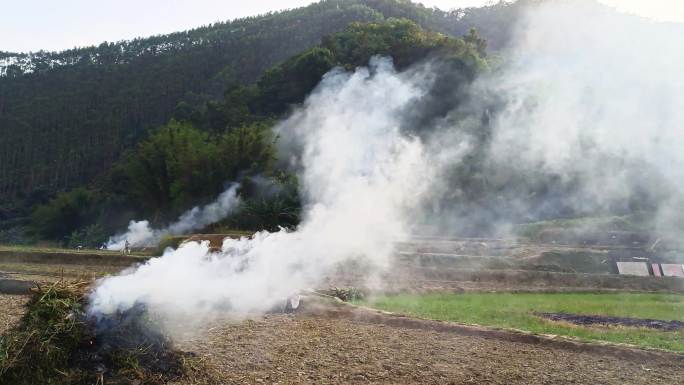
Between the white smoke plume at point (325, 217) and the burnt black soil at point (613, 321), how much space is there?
6254mm

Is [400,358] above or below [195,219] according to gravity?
below

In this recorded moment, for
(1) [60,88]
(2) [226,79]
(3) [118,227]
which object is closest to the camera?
(3) [118,227]

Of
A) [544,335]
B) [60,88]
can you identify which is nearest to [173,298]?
[544,335]

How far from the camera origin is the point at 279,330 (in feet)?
32.9

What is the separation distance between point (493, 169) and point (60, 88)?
2837 inches

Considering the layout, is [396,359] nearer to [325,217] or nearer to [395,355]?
[395,355]

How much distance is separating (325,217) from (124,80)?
74.8 metres

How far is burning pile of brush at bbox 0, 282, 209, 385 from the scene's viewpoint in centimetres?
677

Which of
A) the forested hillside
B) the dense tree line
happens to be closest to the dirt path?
the dense tree line

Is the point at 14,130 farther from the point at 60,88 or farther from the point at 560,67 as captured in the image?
the point at 560,67

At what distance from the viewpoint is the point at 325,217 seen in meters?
20.2

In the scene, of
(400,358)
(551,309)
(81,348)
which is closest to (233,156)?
(551,309)

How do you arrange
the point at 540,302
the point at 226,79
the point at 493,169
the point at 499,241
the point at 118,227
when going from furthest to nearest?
the point at 226,79, the point at 118,227, the point at 493,169, the point at 499,241, the point at 540,302

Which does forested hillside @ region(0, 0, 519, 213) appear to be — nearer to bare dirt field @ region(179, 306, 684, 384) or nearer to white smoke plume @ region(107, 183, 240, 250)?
white smoke plume @ region(107, 183, 240, 250)
